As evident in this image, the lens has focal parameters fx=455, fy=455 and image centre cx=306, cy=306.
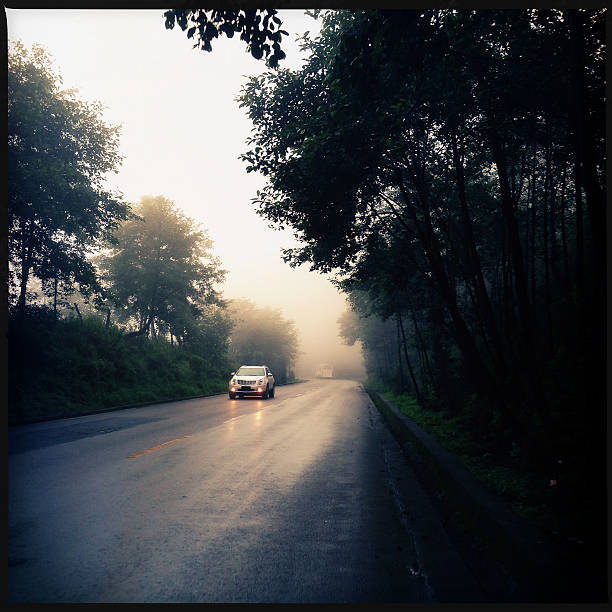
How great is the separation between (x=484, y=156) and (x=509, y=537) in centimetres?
793

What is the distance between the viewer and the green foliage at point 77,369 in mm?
16203

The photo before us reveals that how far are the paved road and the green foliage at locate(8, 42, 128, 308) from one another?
1256 cm

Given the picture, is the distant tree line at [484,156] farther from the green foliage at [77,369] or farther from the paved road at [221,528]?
the green foliage at [77,369]

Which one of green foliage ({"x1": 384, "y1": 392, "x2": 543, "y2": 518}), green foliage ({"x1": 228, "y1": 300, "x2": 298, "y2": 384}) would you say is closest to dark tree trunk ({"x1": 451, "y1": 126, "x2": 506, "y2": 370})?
green foliage ({"x1": 384, "y1": 392, "x2": 543, "y2": 518})

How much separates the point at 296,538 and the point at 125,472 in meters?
3.78

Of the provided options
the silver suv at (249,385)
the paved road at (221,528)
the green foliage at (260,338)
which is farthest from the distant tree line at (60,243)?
the green foliage at (260,338)

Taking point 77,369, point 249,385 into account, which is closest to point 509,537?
point 77,369

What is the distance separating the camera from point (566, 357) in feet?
14.8

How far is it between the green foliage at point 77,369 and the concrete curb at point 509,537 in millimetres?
12833

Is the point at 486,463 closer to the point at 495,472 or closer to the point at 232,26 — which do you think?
the point at 495,472

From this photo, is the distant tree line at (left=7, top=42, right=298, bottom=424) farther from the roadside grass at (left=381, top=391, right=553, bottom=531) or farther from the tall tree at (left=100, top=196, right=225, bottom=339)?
the roadside grass at (left=381, top=391, right=553, bottom=531)

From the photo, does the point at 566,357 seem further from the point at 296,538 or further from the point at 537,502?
the point at 296,538

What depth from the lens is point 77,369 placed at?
64.6 feet

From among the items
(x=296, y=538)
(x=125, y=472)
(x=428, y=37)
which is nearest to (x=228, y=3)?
(x=428, y=37)
